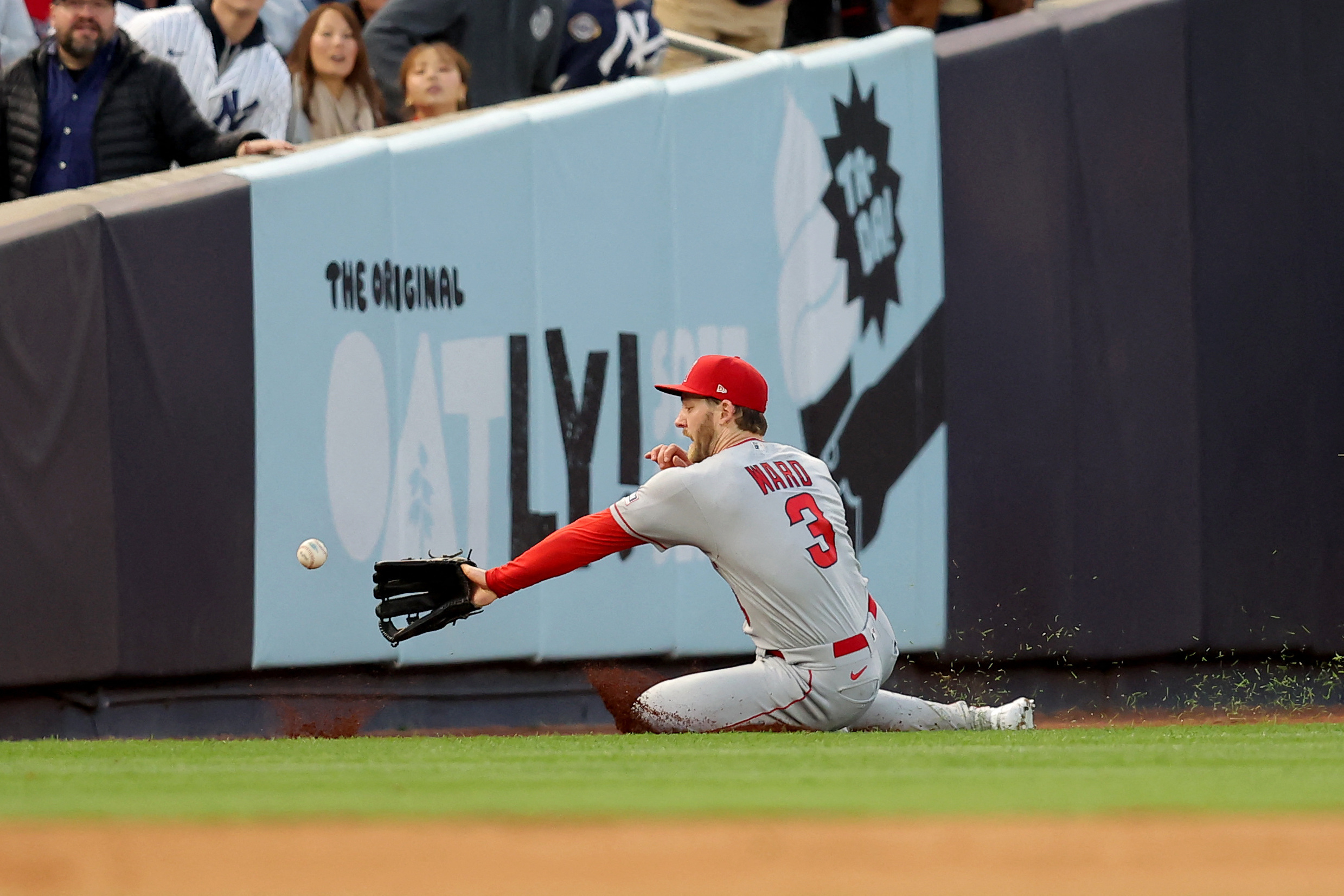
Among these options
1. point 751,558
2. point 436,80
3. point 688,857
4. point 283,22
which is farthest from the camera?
point 283,22

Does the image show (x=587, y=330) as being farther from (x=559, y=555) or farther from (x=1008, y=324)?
(x=559, y=555)

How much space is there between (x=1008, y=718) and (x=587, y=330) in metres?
2.96

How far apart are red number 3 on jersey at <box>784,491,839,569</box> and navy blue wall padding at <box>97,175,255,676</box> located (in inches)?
96.5

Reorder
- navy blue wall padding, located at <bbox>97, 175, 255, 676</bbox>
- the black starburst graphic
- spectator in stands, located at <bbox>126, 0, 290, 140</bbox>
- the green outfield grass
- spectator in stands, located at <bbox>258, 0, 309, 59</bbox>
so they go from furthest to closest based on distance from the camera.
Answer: the black starburst graphic, spectator in stands, located at <bbox>258, 0, 309, 59</bbox>, spectator in stands, located at <bbox>126, 0, 290, 140</bbox>, navy blue wall padding, located at <bbox>97, 175, 255, 676</bbox>, the green outfield grass

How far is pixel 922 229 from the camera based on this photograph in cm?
1010

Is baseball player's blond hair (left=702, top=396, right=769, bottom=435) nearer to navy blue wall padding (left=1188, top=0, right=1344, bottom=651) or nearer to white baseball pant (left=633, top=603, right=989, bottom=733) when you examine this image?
white baseball pant (left=633, top=603, right=989, bottom=733)

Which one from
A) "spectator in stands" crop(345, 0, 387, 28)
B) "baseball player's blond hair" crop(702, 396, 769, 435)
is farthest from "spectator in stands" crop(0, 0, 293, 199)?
"baseball player's blond hair" crop(702, 396, 769, 435)

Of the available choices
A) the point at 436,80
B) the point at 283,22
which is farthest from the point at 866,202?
the point at 283,22

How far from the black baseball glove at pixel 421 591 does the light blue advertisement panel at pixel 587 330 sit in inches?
58.6

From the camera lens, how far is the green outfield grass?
3861 millimetres

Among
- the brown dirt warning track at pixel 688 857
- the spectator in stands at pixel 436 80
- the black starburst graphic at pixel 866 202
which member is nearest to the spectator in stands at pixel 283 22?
the spectator in stands at pixel 436 80

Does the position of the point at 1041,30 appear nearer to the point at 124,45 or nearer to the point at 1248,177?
the point at 1248,177

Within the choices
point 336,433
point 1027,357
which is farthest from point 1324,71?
point 336,433

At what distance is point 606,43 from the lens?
998 centimetres
